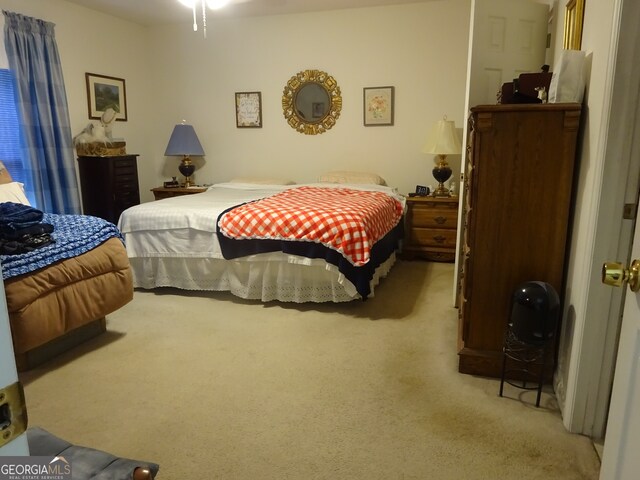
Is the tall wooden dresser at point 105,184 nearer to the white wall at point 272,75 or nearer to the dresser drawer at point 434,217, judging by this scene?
the white wall at point 272,75

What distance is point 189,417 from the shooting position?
211cm

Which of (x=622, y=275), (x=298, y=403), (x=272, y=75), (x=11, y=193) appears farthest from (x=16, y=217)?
(x=272, y=75)

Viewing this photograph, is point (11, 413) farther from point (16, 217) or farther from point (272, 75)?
point (272, 75)

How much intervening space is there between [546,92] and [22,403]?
2.60 metres

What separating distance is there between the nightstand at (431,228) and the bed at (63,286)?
277cm

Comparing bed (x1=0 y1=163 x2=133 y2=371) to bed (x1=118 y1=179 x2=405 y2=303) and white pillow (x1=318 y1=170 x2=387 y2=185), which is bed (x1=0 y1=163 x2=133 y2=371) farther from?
white pillow (x1=318 y1=170 x2=387 y2=185)

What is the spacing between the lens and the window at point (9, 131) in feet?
13.4

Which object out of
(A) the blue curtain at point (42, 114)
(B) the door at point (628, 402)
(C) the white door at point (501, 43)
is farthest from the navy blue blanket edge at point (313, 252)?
(B) the door at point (628, 402)

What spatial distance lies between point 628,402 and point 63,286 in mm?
2631

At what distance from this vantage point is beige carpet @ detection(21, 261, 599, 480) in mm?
1807

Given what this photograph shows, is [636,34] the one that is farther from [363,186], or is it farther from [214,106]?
[214,106]

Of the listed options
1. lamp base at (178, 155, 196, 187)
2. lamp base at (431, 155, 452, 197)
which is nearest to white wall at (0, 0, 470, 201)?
lamp base at (178, 155, 196, 187)

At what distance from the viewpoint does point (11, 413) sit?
0.56 metres

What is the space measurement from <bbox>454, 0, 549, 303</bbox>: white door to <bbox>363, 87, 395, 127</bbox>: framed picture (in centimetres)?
202
